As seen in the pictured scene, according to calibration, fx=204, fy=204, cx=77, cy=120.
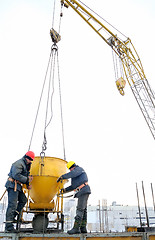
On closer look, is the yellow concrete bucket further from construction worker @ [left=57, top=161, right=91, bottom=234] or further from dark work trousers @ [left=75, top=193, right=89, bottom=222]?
dark work trousers @ [left=75, top=193, right=89, bottom=222]

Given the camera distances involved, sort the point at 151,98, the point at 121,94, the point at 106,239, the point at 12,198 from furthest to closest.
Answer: the point at 151,98, the point at 121,94, the point at 12,198, the point at 106,239

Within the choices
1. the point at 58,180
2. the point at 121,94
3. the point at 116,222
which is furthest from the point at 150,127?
the point at 116,222

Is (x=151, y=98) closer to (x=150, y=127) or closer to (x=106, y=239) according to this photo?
(x=150, y=127)

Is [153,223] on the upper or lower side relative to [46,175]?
lower

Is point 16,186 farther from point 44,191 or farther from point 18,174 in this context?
point 44,191

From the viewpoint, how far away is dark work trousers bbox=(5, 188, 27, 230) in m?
4.54

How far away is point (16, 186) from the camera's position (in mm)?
4781

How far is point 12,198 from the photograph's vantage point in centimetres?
473

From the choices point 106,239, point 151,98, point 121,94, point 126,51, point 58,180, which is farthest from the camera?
point 151,98

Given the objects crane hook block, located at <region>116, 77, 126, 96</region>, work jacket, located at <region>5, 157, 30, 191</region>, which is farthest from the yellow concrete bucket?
crane hook block, located at <region>116, 77, 126, 96</region>

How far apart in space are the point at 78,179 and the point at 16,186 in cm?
150

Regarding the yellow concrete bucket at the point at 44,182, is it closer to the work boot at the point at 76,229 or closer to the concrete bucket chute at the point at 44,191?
the concrete bucket chute at the point at 44,191

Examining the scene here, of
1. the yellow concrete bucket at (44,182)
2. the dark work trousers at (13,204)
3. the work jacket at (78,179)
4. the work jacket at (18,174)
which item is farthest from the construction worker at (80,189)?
the dark work trousers at (13,204)

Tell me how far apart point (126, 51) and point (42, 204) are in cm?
1612
